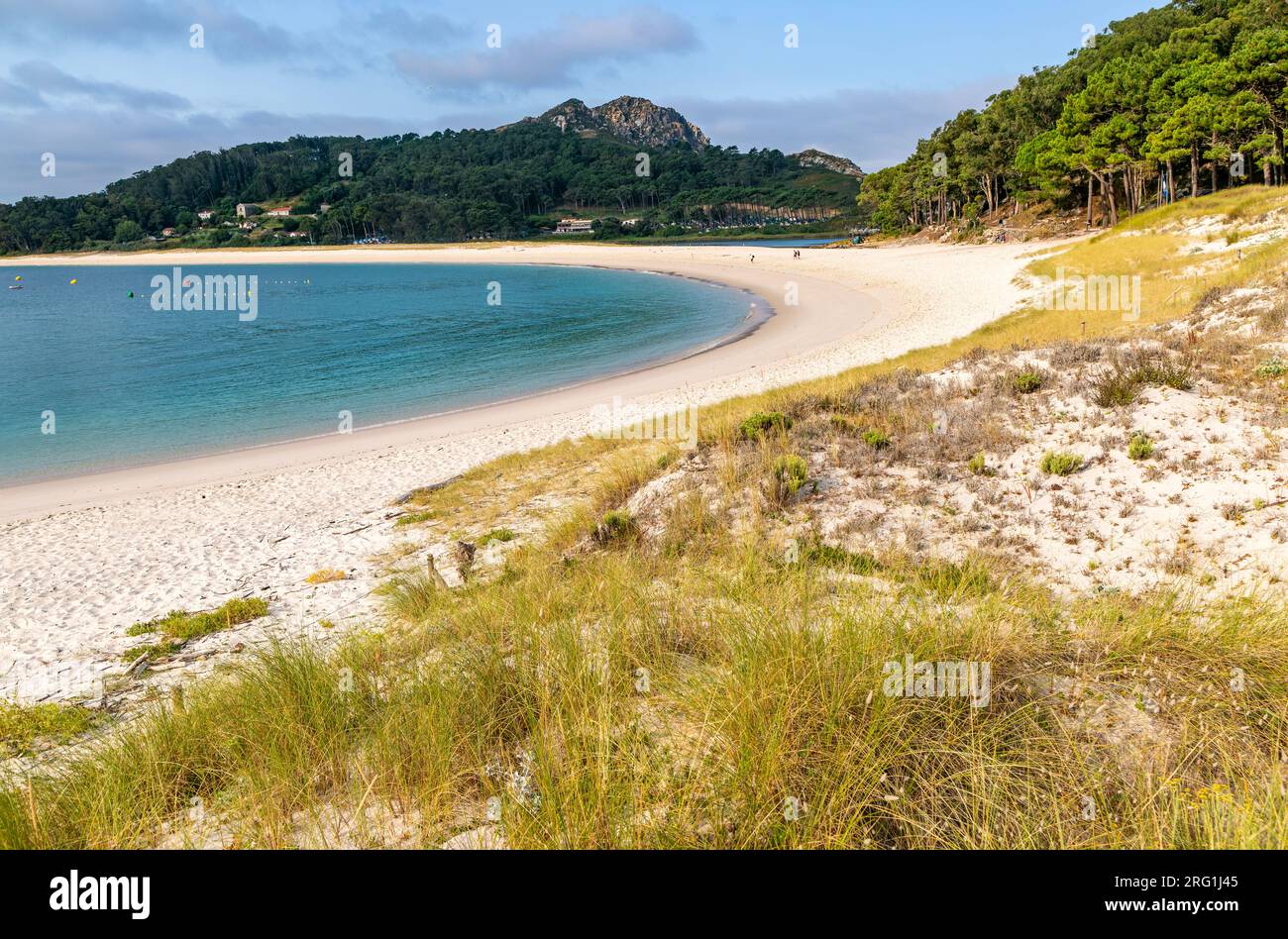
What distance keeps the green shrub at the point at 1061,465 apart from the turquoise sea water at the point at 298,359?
20115 mm

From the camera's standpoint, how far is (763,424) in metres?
10.8

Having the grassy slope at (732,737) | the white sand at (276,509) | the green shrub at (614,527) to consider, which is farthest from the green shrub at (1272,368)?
the white sand at (276,509)

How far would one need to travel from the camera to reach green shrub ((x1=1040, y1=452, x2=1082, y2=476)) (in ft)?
26.7

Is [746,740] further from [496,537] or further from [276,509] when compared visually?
[276,509]

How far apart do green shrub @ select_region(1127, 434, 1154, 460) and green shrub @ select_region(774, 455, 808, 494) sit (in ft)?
12.6

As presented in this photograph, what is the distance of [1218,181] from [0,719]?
2900 inches

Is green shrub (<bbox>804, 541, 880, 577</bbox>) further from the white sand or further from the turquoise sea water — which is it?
the turquoise sea water

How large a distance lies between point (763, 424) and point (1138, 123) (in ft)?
186

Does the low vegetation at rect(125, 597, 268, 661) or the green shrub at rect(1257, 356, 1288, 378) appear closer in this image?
the low vegetation at rect(125, 597, 268, 661)

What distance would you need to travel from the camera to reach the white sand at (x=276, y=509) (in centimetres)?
853

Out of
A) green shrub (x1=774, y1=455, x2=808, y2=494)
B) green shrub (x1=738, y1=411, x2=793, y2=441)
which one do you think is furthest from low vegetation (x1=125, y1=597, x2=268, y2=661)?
green shrub (x1=738, y1=411, x2=793, y2=441)
